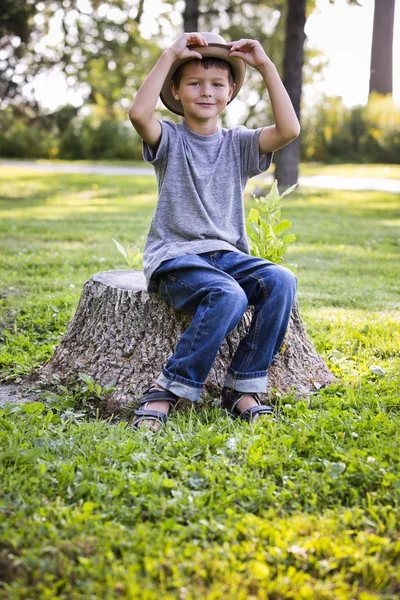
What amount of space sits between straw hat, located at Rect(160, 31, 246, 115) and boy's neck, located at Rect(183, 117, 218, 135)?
187 mm

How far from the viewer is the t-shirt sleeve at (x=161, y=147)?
333 cm

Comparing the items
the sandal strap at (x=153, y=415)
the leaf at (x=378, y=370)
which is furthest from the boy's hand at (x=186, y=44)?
the leaf at (x=378, y=370)

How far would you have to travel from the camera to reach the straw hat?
10.9 feet

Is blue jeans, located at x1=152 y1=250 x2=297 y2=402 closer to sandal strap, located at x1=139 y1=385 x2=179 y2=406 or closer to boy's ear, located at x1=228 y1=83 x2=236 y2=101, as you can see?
sandal strap, located at x1=139 y1=385 x2=179 y2=406

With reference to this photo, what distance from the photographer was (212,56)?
3352mm

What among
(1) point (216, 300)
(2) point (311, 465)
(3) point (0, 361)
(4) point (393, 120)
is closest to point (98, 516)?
(2) point (311, 465)

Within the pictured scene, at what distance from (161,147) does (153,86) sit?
11.7 inches

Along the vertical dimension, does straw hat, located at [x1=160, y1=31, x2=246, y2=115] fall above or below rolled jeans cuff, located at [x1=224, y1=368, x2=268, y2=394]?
above

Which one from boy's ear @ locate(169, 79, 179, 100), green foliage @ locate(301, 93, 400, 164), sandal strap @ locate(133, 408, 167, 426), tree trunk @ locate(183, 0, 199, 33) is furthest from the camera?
green foliage @ locate(301, 93, 400, 164)

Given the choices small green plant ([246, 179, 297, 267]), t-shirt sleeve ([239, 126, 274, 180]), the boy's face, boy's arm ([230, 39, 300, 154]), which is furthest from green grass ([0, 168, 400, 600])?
the boy's face

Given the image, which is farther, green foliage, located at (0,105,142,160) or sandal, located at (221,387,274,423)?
green foliage, located at (0,105,142,160)

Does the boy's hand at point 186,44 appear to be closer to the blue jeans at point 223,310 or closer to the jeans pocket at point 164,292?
the blue jeans at point 223,310

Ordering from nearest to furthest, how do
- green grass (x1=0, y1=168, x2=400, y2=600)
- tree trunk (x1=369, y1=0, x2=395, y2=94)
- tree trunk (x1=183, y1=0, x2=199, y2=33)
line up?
1. green grass (x1=0, y1=168, x2=400, y2=600)
2. tree trunk (x1=183, y1=0, x2=199, y2=33)
3. tree trunk (x1=369, y1=0, x2=395, y2=94)

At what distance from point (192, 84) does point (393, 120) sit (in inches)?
796
